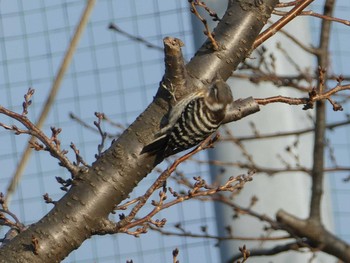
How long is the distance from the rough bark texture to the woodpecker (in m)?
0.04

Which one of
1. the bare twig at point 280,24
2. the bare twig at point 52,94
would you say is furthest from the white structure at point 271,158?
the bare twig at point 280,24

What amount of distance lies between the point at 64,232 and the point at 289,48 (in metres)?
2.47

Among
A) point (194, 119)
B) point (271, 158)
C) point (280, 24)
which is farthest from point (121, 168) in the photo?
point (271, 158)

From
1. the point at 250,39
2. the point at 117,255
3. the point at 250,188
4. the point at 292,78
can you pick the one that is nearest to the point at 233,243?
the point at 250,188

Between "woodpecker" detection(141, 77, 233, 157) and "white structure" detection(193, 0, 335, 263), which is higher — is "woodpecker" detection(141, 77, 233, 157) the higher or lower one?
the lower one

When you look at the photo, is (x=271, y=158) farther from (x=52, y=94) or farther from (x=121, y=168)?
(x=121, y=168)

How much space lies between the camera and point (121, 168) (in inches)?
105

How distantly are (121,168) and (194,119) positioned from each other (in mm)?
510

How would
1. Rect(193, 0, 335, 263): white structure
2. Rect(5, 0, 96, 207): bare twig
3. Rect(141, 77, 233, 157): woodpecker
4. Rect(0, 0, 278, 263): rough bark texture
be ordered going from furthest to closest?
Rect(193, 0, 335, 263): white structure → Rect(5, 0, 96, 207): bare twig → Rect(141, 77, 233, 157): woodpecker → Rect(0, 0, 278, 263): rough bark texture

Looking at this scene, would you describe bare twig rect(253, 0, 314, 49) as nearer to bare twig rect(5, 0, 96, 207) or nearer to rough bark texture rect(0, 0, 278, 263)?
rough bark texture rect(0, 0, 278, 263)

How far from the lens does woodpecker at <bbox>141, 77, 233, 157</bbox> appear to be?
109 inches

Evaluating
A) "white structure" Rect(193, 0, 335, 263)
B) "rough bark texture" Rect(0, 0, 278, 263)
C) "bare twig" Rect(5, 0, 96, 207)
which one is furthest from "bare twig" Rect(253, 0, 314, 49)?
"white structure" Rect(193, 0, 335, 263)

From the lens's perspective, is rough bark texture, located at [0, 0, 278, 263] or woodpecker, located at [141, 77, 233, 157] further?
woodpecker, located at [141, 77, 233, 157]

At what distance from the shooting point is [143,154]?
2.69m
